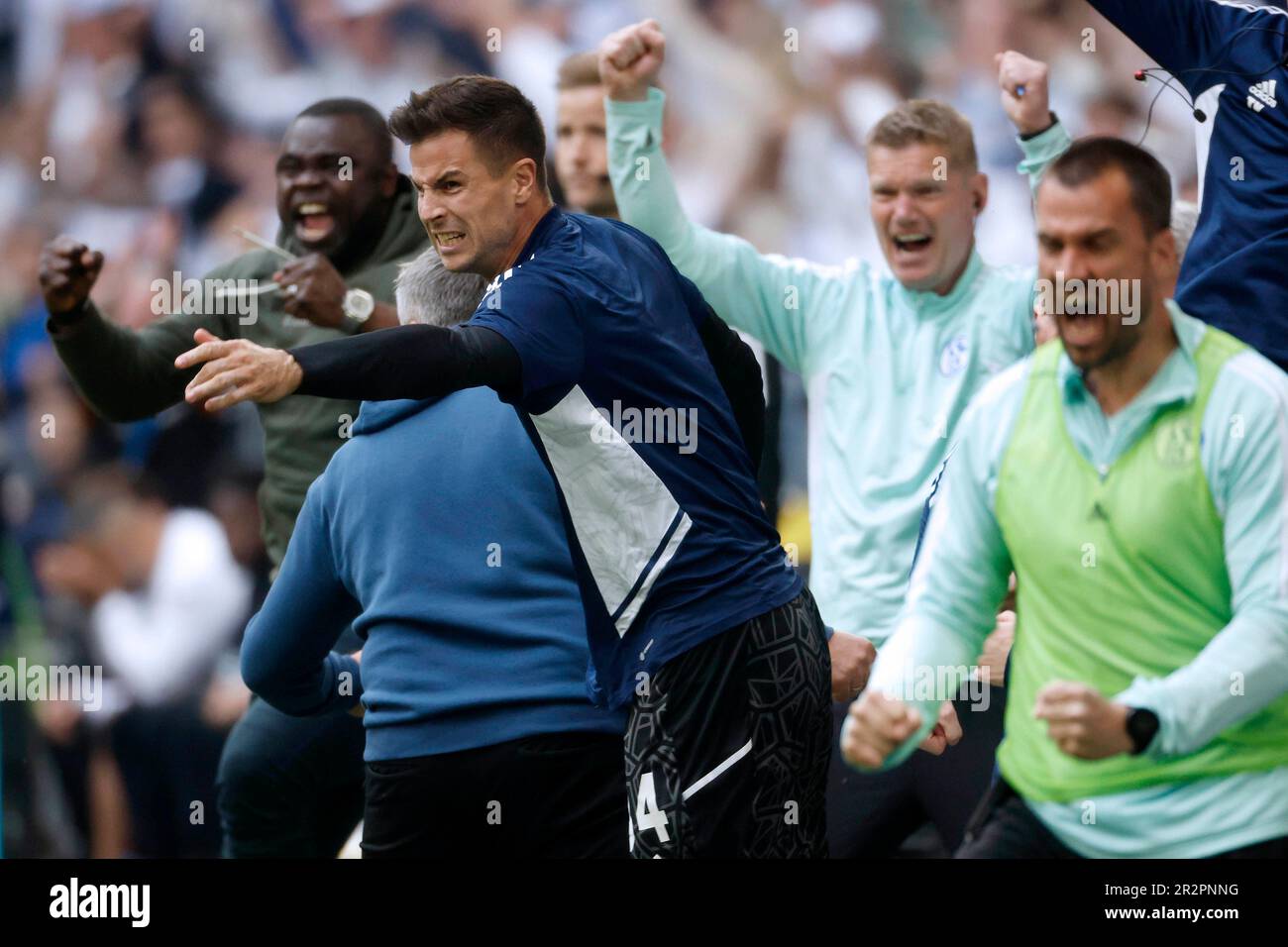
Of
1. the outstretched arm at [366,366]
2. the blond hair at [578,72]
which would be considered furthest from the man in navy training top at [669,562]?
the blond hair at [578,72]

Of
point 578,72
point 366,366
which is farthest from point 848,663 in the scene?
point 578,72

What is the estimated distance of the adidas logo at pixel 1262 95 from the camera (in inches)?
156

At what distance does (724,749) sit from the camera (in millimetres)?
3607

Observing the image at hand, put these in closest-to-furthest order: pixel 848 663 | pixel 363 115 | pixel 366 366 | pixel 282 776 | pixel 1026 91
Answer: pixel 366 366 < pixel 848 663 < pixel 1026 91 < pixel 282 776 < pixel 363 115

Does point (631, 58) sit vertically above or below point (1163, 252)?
above

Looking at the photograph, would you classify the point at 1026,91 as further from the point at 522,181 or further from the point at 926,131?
the point at 522,181

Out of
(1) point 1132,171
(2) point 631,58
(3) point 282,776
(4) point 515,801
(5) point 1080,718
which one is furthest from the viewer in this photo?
(3) point 282,776

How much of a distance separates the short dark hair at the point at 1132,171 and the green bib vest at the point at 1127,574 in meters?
0.21

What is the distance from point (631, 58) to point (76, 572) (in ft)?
10.2

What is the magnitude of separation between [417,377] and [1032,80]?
1886mm

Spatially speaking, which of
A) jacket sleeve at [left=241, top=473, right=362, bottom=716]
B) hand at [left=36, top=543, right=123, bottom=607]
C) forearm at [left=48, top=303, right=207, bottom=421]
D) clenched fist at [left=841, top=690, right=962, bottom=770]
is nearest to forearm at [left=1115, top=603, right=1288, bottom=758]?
clenched fist at [left=841, top=690, right=962, bottom=770]

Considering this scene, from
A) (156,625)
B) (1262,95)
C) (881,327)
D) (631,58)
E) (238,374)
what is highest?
(631,58)
